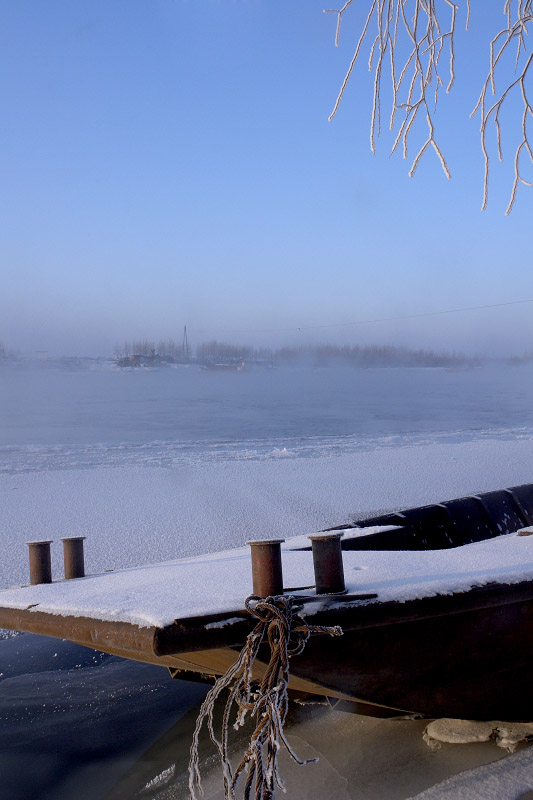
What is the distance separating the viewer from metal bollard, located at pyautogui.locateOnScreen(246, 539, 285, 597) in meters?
2.00

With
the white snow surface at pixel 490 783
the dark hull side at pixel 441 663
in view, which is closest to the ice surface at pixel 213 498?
the dark hull side at pixel 441 663

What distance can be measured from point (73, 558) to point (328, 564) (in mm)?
1651

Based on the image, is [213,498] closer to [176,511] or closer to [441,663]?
[176,511]

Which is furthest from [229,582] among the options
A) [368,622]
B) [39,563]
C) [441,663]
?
[39,563]

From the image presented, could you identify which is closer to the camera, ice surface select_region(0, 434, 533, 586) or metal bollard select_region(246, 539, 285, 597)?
metal bollard select_region(246, 539, 285, 597)

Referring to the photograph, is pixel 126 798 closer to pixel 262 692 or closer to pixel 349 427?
pixel 262 692

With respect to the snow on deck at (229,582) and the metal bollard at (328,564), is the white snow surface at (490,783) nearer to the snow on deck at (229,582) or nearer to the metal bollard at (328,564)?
the snow on deck at (229,582)

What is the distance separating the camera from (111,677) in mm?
3924

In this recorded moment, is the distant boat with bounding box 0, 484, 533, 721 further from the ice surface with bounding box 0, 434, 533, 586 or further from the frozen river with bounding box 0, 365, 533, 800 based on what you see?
the ice surface with bounding box 0, 434, 533, 586

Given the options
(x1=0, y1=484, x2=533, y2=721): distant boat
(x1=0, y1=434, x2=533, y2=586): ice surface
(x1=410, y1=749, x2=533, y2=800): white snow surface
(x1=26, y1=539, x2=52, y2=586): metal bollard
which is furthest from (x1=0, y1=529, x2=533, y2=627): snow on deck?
(x1=0, y1=434, x2=533, y2=586): ice surface

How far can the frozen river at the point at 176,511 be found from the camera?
2.77 metres

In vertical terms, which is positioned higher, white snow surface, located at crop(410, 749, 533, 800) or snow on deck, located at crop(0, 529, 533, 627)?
snow on deck, located at crop(0, 529, 533, 627)

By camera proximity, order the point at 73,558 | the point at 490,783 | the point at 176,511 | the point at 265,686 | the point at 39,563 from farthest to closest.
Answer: the point at 176,511, the point at 73,558, the point at 39,563, the point at 490,783, the point at 265,686

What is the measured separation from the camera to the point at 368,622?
6.88ft
